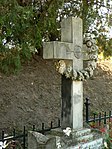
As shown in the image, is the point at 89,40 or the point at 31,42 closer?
the point at 89,40

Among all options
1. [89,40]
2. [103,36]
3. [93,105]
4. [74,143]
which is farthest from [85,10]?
[74,143]

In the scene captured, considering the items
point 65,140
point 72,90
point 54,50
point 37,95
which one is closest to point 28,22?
point 54,50

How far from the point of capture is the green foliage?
16.5ft

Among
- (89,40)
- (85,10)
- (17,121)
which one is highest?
(85,10)

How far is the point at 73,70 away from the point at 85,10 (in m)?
2.81

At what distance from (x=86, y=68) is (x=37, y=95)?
3313mm

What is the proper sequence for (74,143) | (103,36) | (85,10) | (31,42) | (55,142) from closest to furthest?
(55,142)
(74,143)
(31,42)
(85,10)
(103,36)

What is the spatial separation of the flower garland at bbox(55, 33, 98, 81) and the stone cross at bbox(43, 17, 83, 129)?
0.08 meters

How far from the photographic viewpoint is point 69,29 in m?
4.76

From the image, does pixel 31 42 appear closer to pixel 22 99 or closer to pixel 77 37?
pixel 77 37

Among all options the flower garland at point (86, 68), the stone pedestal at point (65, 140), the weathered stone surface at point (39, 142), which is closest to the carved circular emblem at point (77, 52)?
the flower garland at point (86, 68)

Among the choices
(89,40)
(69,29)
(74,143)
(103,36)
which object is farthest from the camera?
(103,36)

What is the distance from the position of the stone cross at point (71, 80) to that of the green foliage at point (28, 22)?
2.60 ft

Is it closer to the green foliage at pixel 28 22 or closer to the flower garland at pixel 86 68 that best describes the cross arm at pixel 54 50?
the flower garland at pixel 86 68
